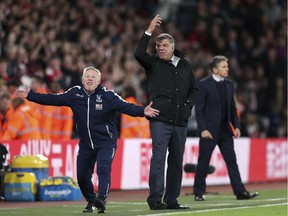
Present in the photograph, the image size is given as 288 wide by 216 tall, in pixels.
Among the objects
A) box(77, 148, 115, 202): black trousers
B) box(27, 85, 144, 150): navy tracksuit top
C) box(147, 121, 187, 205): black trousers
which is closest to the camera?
box(77, 148, 115, 202): black trousers

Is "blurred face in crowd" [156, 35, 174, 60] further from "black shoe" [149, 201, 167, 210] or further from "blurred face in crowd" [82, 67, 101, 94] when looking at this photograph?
"black shoe" [149, 201, 167, 210]

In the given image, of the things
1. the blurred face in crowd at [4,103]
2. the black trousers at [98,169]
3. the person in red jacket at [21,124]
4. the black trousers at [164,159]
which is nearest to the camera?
the black trousers at [98,169]

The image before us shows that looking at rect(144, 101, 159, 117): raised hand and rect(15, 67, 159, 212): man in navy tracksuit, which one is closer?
rect(144, 101, 159, 117): raised hand

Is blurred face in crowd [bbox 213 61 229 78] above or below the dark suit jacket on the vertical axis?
above

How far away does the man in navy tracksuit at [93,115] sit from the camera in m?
13.6

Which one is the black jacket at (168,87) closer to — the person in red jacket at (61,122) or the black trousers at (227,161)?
the black trousers at (227,161)

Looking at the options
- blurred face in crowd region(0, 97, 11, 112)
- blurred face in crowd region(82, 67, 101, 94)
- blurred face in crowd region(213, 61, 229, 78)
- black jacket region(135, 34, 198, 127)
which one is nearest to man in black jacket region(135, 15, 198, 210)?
black jacket region(135, 34, 198, 127)

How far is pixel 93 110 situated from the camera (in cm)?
1369

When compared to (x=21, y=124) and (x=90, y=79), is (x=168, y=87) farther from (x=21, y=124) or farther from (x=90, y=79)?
(x=21, y=124)

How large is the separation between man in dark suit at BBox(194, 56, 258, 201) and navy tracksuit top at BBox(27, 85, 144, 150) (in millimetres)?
3272

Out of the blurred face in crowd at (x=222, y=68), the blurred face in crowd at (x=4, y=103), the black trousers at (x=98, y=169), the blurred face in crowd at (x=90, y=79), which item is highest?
the blurred face in crowd at (x=222, y=68)

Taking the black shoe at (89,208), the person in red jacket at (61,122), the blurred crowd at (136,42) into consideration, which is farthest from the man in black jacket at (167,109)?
the person in red jacket at (61,122)

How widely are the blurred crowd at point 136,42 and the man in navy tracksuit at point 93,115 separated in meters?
4.63

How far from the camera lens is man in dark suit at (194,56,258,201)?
55.1ft
